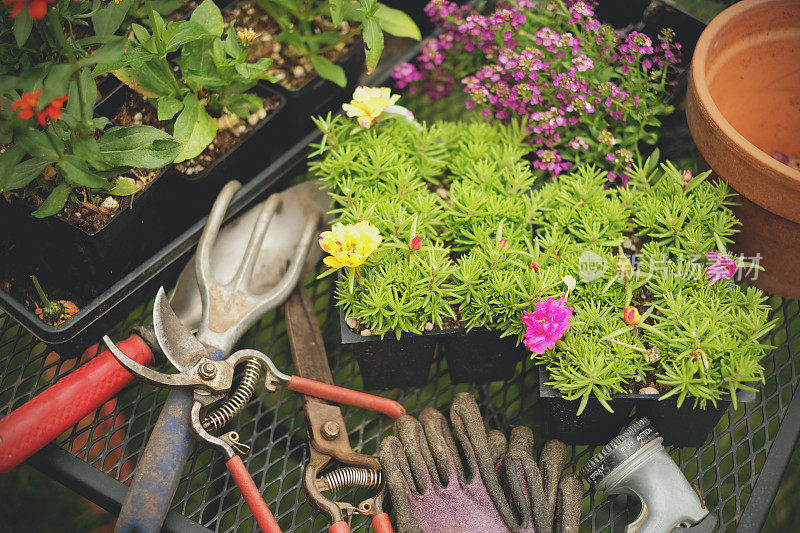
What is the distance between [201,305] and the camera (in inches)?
46.1

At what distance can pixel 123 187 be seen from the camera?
1.09 meters

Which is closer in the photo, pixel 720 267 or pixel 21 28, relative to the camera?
pixel 21 28

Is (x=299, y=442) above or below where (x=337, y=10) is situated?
below

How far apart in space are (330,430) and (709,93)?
851 millimetres

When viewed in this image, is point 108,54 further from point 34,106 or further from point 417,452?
point 417,452

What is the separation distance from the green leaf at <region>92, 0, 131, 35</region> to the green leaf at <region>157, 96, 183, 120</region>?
5.3 inches

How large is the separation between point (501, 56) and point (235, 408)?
791 millimetres

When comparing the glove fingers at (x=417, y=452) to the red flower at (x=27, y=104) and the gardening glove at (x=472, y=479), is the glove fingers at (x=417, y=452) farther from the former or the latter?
the red flower at (x=27, y=104)

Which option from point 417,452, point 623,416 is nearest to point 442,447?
point 417,452

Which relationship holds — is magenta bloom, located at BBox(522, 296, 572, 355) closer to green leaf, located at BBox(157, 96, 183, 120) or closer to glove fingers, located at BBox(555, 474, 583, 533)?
glove fingers, located at BBox(555, 474, 583, 533)

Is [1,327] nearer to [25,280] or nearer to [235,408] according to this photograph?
[25,280]

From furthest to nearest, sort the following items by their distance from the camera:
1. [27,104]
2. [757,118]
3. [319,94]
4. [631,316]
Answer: [319,94] < [757,118] < [631,316] < [27,104]

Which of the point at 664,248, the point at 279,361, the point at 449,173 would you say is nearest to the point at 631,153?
the point at 664,248

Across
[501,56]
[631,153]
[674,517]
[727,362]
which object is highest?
[501,56]
